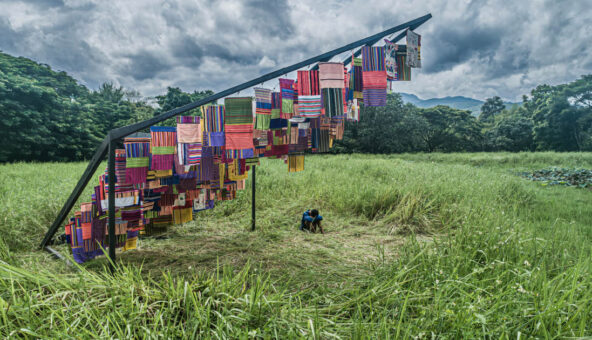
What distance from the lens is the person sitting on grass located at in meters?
3.18

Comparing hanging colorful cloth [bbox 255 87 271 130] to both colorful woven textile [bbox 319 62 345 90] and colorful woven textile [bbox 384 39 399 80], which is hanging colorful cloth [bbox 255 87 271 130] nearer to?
colorful woven textile [bbox 319 62 345 90]

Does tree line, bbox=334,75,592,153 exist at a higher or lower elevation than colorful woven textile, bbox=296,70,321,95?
higher

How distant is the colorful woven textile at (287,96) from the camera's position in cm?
185

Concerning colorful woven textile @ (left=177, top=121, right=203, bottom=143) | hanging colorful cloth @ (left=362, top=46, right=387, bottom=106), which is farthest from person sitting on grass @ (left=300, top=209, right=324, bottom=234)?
colorful woven textile @ (left=177, top=121, right=203, bottom=143)

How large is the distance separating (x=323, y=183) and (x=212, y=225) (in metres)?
2.43

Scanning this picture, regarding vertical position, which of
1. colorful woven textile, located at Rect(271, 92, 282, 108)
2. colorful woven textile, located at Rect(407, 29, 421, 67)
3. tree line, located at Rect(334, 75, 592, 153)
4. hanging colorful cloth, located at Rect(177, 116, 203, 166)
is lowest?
hanging colorful cloth, located at Rect(177, 116, 203, 166)

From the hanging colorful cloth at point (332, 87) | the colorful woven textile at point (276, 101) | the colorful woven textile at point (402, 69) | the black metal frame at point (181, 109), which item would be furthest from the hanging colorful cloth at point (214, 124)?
the colorful woven textile at point (402, 69)

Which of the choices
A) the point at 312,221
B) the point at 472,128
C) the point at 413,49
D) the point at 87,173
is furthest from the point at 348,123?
the point at 87,173

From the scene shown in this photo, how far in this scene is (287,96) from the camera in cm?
186

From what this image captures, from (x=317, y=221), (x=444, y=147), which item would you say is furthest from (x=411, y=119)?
(x=317, y=221)

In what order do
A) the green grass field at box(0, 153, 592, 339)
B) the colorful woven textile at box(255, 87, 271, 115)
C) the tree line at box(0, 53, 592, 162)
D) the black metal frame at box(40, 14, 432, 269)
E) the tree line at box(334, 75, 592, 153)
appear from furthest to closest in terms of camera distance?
the tree line at box(334, 75, 592, 153) → the tree line at box(0, 53, 592, 162) → the colorful woven textile at box(255, 87, 271, 115) → the black metal frame at box(40, 14, 432, 269) → the green grass field at box(0, 153, 592, 339)

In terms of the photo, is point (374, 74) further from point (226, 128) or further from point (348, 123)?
point (348, 123)

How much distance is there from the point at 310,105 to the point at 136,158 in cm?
128

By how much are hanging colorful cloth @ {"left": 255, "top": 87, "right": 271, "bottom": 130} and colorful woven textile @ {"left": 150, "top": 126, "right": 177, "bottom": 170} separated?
581 millimetres
